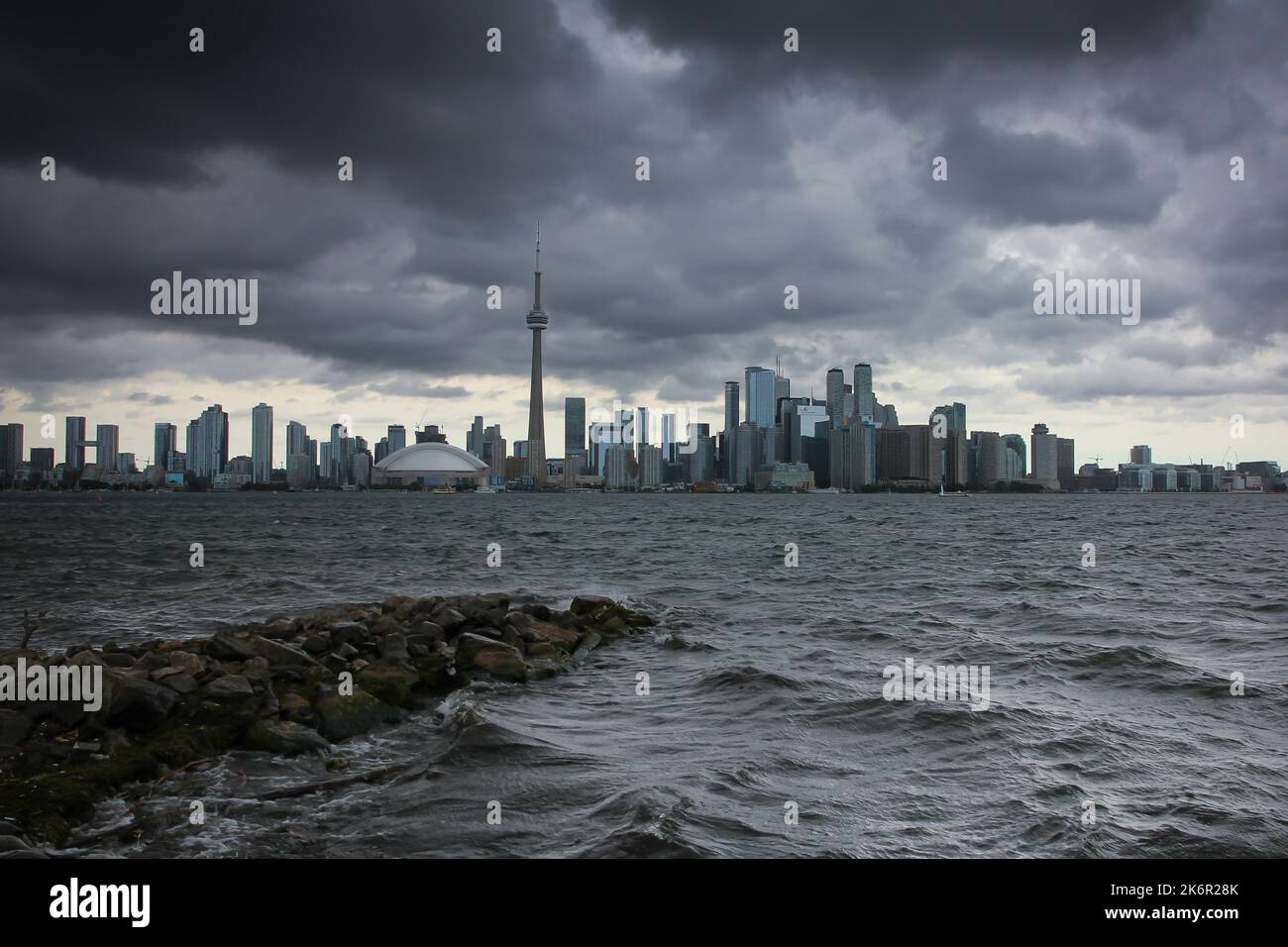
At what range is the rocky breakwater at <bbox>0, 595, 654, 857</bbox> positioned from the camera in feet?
32.1

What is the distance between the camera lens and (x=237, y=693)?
1246 cm

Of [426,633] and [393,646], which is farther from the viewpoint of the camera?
[426,633]

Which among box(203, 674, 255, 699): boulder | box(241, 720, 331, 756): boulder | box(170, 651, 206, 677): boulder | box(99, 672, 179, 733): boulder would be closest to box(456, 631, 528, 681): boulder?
A: box(203, 674, 255, 699): boulder

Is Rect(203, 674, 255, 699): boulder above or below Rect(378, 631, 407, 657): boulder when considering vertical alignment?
above

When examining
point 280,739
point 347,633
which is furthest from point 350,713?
point 347,633

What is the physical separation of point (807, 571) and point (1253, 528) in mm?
64996

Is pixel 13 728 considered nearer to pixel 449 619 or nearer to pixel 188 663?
pixel 188 663

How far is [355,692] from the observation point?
1345 cm

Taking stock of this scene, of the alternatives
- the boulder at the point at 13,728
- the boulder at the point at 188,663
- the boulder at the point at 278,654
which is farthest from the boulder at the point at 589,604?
the boulder at the point at 13,728

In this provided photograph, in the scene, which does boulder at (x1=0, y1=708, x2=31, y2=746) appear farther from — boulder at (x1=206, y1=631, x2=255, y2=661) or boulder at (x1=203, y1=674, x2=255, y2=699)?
boulder at (x1=206, y1=631, x2=255, y2=661)

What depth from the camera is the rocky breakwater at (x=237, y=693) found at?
979 cm

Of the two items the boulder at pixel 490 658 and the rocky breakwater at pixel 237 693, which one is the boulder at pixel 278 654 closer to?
the rocky breakwater at pixel 237 693
